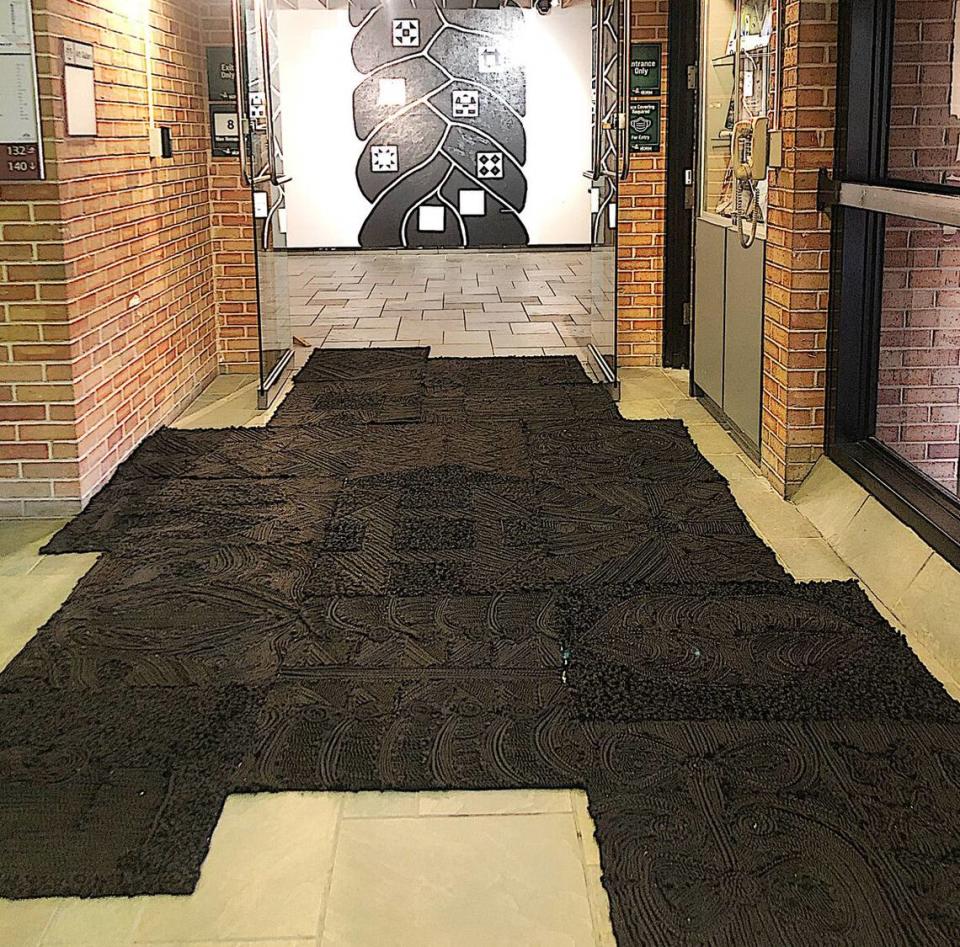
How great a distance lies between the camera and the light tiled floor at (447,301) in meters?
7.67

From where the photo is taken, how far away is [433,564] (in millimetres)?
3562

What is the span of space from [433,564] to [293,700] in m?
0.91

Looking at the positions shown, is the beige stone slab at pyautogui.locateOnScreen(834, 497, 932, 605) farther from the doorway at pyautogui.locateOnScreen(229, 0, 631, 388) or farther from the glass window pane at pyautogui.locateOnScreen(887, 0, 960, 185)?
the doorway at pyautogui.locateOnScreen(229, 0, 631, 388)

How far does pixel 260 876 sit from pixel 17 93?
272cm

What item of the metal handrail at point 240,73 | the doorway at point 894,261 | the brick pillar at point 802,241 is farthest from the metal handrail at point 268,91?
the doorway at point 894,261

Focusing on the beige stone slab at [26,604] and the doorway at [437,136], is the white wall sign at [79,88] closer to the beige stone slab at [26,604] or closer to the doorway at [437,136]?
the beige stone slab at [26,604]

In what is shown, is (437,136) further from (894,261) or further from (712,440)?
(894,261)

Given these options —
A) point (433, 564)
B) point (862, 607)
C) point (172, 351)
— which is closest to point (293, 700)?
point (433, 564)

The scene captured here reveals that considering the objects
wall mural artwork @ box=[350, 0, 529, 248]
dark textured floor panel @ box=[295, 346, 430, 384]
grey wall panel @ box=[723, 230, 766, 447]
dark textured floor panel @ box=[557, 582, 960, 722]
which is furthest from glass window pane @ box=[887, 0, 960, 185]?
wall mural artwork @ box=[350, 0, 529, 248]

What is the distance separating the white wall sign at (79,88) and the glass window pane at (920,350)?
8.61ft

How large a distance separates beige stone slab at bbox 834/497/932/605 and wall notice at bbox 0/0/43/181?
2.73m

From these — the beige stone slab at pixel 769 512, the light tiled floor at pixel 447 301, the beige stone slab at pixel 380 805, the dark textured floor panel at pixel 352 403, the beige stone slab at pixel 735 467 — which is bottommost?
the beige stone slab at pixel 380 805

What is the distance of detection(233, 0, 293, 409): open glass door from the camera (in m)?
5.40

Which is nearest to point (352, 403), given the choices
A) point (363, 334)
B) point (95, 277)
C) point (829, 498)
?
point (95, 277)
